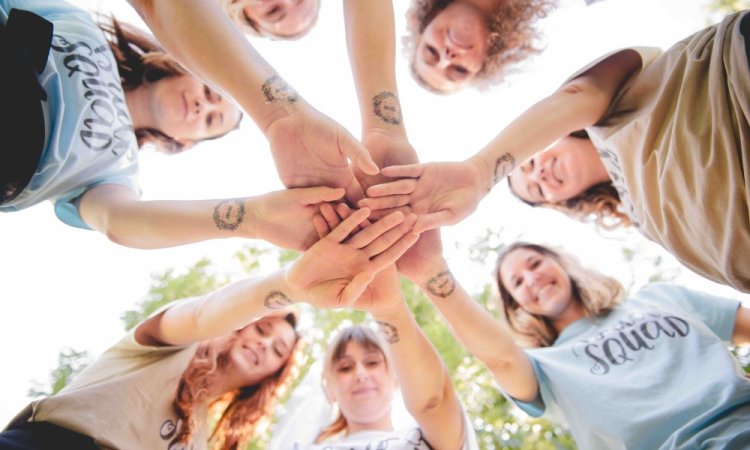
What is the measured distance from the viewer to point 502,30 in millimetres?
2658

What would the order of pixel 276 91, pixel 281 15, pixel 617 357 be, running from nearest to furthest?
1. pixel 276 91
2. pixel 617 357
3. pixel 281 15

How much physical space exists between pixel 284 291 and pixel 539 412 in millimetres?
1324

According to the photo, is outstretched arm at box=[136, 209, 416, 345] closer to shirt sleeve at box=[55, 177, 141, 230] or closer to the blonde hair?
shirt sleeve at box=[55, 177, 141, 230]

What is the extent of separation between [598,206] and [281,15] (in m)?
2.22

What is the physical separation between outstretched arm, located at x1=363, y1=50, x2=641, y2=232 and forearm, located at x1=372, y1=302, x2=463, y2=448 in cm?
47

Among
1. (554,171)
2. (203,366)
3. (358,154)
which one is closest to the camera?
(358,154)

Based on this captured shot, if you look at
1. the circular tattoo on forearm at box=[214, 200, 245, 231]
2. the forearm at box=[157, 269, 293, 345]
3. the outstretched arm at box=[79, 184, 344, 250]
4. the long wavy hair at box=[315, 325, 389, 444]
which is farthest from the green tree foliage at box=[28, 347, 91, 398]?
the circular tattoo on forearm at box=[214, 200, 245, 231]

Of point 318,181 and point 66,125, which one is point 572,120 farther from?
point 66,125

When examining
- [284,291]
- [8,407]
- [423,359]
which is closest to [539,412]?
[423,359]

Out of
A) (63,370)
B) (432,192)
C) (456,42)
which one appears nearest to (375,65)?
(432,192)

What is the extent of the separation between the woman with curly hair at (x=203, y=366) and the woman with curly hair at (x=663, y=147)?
234 millimetres

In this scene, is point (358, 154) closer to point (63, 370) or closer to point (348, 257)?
point (348, 257)

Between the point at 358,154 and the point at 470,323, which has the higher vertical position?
the point at 358,154

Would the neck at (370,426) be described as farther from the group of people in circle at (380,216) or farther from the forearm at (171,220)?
the forearm at (171,220)
